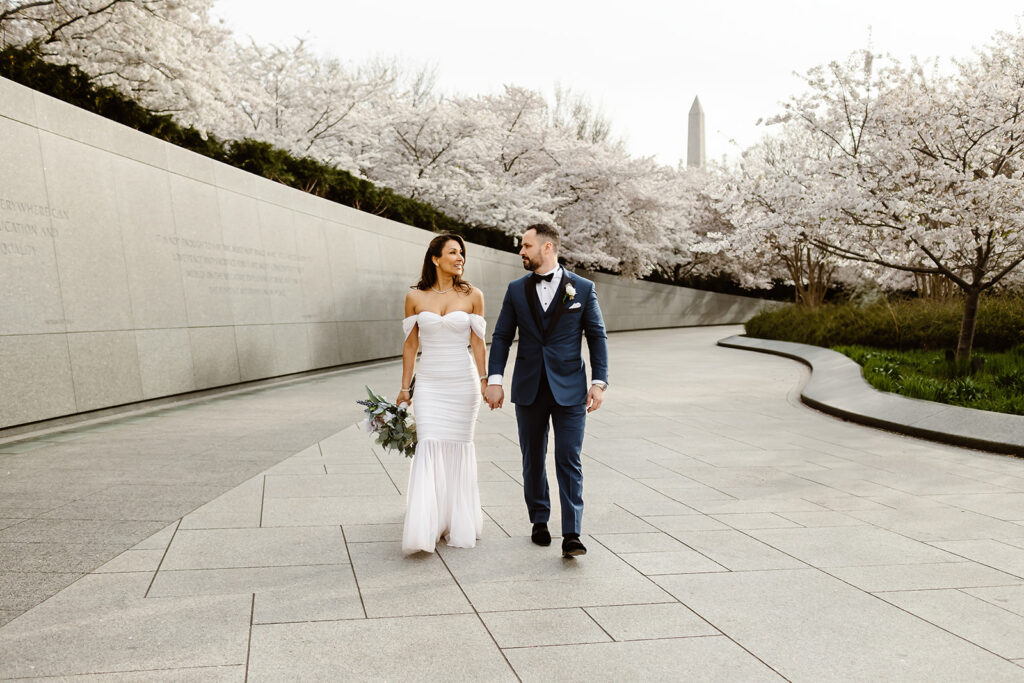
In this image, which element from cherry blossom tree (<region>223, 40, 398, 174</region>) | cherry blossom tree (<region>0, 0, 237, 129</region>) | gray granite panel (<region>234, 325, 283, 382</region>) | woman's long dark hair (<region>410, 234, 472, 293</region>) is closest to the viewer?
woman's long dark hair (<region>410, 234, 472, 293</region>)

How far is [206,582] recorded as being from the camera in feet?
13.4

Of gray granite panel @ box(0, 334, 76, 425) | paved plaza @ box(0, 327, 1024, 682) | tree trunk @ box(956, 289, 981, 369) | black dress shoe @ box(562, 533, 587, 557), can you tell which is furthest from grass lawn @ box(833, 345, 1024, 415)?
gray granite panel @ box(0, 334, 76, 425)

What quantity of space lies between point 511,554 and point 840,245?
37.3 ft

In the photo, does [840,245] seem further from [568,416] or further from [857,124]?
[568,416]

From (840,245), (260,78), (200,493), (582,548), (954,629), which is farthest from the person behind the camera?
(260,78)

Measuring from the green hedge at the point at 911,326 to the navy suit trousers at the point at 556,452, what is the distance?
12.8m

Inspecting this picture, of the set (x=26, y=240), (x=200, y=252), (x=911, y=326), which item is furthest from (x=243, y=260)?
(x=911, y=326)

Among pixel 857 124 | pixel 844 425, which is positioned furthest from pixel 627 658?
pixel 857 124

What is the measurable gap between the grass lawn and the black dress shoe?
23.3 feet

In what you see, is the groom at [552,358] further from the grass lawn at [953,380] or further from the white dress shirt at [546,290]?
the grass lawn at [953,380]

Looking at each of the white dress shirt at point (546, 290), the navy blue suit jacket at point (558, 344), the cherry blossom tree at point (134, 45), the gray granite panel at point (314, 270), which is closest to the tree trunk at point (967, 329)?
the navy blue suit jacket at point (558, 344)

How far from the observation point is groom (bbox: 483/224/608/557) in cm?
475

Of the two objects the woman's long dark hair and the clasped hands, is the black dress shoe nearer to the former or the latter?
the clasped hands

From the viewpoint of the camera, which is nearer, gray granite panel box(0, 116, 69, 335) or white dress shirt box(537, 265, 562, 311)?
white dress shirt box(537, 265, 562, 311)
